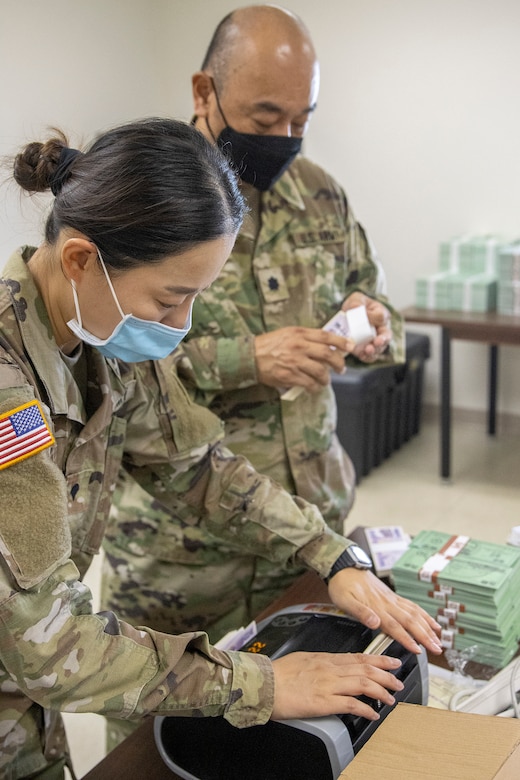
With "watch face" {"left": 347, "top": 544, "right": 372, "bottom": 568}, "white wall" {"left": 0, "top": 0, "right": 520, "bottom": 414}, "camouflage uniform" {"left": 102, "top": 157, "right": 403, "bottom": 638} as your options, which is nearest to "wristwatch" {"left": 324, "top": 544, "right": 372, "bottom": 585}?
"watch face" {"left": 347, "top": 544, "right": 372, "bottom": 568}

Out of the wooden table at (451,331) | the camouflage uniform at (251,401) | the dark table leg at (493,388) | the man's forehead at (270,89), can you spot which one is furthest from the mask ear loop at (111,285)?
the dark table leg at (493,388)

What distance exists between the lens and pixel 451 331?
4.02 metres

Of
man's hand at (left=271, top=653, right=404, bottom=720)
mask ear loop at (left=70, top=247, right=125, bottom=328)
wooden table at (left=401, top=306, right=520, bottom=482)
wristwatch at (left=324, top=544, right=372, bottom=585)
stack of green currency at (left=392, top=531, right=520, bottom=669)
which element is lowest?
wooden table at (left=401, top=306, right=520, bottom=482)

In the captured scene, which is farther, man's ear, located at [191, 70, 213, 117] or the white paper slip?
man's ear, located at [191, 70, 213, 117]

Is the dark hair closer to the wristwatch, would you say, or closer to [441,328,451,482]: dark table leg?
the wristwatch

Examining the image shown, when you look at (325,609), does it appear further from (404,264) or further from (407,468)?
(404,264)

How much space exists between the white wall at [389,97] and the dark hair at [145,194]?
335 centimetres

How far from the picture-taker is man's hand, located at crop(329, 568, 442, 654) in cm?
124

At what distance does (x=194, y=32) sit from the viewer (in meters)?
5.23

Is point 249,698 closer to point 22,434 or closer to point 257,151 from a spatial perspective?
point 22,434

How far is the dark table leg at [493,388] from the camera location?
15.0 feet

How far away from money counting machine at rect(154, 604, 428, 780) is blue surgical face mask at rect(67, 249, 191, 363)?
0.47 metres

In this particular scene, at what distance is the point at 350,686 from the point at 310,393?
0.87 meters

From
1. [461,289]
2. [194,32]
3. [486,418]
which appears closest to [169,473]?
[461,289]
